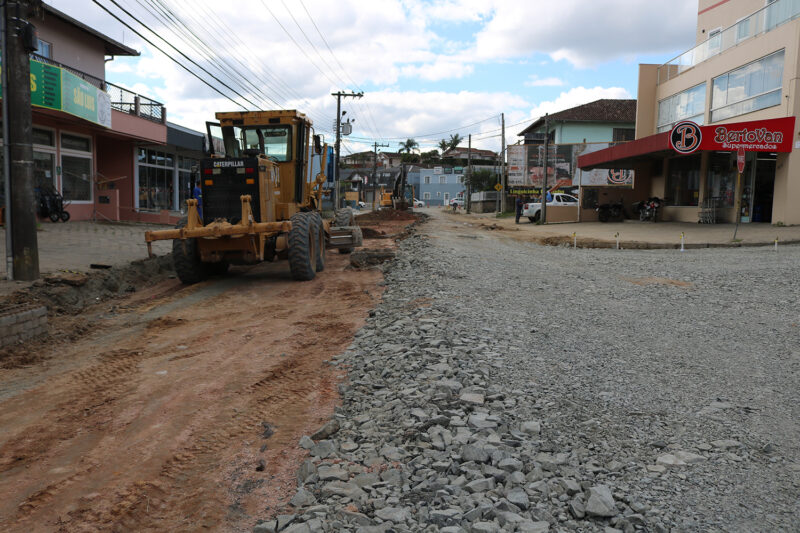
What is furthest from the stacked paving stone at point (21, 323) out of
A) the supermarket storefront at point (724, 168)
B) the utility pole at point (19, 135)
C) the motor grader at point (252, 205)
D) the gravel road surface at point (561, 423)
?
the supermarket storefront at point (724, 168)

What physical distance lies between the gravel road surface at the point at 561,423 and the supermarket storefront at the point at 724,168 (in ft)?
45.8

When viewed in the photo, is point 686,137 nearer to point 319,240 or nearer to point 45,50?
point 319,240

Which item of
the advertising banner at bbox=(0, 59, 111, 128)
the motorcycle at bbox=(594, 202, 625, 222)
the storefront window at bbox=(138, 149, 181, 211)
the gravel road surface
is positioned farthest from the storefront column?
the storefront window at bbox=(138, 149, 181, 211)

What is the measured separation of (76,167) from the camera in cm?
2244

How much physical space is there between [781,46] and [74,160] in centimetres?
2643

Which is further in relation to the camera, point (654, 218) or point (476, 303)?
point (654, 218)

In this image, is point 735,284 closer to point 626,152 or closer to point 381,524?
point 381,524

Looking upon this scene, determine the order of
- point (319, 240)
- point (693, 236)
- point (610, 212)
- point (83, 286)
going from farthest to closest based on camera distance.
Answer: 1. point (610, 212)
2. point (693, 236)
3. point (319, 240)
4. point (83, 286)

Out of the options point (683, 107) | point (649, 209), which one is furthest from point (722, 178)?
point (683, 107)

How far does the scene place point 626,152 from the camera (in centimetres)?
2827

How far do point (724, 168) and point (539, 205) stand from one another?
13.0m

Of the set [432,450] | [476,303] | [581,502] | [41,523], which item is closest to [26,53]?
[476,303]

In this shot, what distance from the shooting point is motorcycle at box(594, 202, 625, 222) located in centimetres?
3416

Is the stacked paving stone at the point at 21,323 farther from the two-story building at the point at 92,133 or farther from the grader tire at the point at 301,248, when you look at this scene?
the two-story building at the point at 92,133
